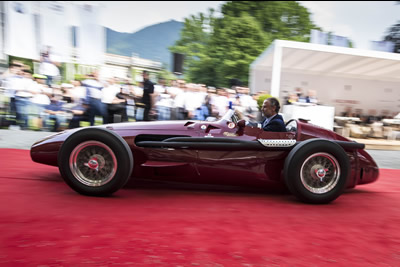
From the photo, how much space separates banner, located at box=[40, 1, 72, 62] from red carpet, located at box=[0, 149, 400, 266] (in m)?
6.65

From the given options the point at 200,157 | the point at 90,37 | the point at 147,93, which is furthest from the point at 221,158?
the point at 90,37

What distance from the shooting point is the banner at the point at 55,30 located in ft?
32.1

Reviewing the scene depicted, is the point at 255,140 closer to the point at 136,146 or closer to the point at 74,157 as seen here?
the point at 136,146

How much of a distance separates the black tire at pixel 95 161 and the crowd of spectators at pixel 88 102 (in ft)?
15.6

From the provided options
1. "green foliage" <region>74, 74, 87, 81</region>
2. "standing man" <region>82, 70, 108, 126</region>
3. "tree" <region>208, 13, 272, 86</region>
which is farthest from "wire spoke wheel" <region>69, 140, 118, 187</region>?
"tree" <region>208, 13, 272, 86</region>

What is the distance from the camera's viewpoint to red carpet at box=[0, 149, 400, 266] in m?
2.22

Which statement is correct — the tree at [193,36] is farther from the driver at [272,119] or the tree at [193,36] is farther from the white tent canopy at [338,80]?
the driver at [272,119]

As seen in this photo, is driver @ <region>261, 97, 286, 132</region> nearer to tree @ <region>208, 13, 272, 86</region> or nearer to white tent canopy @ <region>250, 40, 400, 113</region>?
white tent canopy @ <region>250, 40, 400, 113</region>

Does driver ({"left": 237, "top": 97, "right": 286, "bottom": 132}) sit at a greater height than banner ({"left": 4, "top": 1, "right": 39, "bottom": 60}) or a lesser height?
lesser

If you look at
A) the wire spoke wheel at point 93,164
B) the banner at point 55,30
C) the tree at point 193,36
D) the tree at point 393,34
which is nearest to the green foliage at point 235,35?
the tree at point 193,36

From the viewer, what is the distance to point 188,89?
28.9ft

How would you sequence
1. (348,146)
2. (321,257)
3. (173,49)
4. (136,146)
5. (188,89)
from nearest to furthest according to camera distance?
1. (321,257)
2. (136,146)
3. (348,146)
4. (188,89)
5. (173,49)

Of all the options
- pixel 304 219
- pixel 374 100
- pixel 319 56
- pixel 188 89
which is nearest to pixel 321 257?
pixel 304 219

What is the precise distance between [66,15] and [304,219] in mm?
9334
